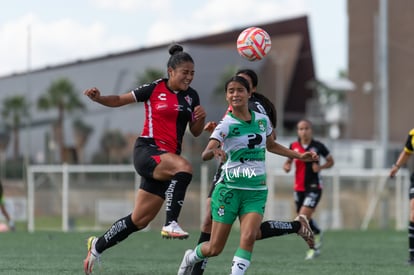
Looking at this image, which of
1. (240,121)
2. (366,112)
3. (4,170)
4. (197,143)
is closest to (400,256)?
(240,121)

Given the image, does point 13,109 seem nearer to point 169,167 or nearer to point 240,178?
point 169,167

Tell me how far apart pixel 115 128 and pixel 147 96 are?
207 feet

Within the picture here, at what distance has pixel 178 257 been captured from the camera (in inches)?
592

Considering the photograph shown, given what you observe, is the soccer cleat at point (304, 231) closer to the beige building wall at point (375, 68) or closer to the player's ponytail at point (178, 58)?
the player's ponytail at point (178, 58)

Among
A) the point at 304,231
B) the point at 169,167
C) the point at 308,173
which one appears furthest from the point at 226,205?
the point at 308,173

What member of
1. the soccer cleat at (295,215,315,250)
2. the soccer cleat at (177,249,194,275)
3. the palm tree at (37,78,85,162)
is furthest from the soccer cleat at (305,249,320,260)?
the palm tree at (37,78,85,162)

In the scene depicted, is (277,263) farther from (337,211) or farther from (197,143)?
(197,143)

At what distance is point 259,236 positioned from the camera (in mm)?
10133

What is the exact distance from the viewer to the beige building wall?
2403 inches

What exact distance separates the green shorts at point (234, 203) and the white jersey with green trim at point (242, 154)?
6cm

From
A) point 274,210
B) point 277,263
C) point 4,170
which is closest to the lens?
point 277,263

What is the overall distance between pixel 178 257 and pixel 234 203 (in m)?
5.90

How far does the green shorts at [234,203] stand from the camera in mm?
9297

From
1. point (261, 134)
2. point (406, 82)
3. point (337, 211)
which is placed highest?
point (406, 82)
